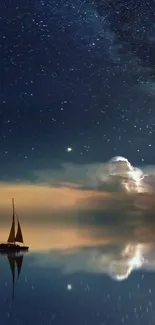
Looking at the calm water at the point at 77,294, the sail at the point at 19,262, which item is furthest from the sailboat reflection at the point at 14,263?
the calm water at the point at 77,294

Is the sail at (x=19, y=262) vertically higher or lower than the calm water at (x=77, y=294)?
higher

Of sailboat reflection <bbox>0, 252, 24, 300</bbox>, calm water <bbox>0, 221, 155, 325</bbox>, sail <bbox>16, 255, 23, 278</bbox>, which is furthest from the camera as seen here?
sail <bbox>16, 255, 23, 278</bbox>

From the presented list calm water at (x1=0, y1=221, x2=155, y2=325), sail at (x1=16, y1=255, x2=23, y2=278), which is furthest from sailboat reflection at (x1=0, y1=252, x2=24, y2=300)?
calm water at (x1=0, y1=221, x2=155, y2=325)

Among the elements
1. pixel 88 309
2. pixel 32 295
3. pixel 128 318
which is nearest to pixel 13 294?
pixel 32 295

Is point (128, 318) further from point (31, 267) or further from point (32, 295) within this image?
point (31, 267)

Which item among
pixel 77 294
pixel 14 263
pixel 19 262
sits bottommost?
pixel 77 294

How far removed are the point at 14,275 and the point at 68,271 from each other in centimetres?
755

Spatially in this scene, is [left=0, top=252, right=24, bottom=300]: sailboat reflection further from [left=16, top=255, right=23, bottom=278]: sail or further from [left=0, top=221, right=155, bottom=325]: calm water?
[left=0, top=221, right=155, bottom=325]: calm water

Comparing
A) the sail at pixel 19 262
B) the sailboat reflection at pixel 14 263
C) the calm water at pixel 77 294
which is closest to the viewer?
the calm water at pixel 77 294

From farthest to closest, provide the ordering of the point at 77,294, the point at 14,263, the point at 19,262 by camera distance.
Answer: the point at 19,262 < the point at 14,263 < the point at 77,294

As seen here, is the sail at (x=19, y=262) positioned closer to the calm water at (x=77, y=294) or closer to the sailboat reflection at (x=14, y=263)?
the sailboat reflection at (x=14, y=263)

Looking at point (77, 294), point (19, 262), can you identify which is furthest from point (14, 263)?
point (77, 294)

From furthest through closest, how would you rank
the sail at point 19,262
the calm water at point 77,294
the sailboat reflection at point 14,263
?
the sail at point 19,262
the sailboat reflection at point 14,263
the calm water at point 77,294

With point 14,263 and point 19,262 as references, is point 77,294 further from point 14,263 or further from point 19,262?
point 19,262
